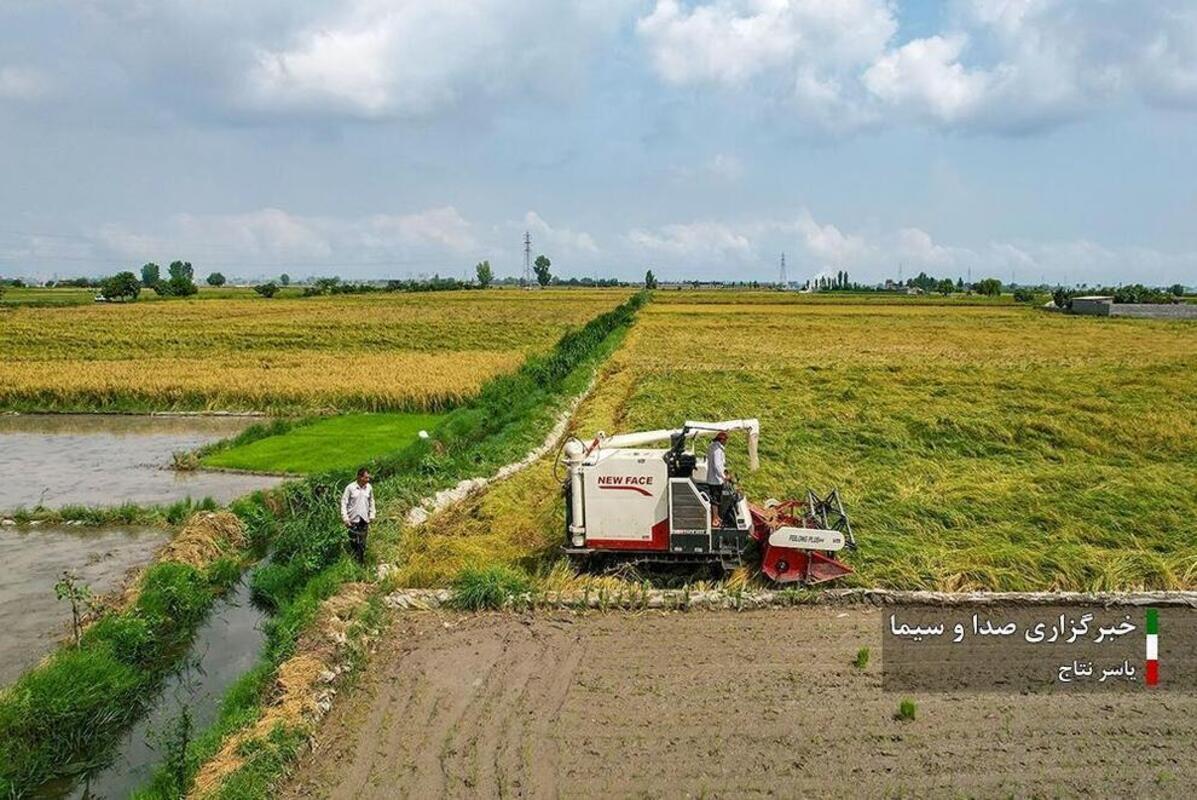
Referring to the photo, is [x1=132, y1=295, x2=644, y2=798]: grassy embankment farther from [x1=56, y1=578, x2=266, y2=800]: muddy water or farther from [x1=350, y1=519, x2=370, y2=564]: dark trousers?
[x1=56, y1=578, x2=266, y2=800]: muddy water

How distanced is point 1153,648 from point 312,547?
1026 centimetres

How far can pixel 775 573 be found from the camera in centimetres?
1059

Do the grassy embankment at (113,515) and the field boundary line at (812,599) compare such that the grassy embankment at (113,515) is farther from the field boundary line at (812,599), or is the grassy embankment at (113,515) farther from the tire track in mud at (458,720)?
the tire track in mud at (458,720)

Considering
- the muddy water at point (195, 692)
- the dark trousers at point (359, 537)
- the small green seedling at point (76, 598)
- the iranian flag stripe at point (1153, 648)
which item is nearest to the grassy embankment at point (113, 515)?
the muddy water at point (195, 692)

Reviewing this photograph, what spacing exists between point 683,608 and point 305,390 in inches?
814

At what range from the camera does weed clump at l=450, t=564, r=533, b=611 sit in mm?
10375

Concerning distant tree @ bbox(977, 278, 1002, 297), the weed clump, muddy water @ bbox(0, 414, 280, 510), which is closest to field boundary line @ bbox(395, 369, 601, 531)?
the weed clump

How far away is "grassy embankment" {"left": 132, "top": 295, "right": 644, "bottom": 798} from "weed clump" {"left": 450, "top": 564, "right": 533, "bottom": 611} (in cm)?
100

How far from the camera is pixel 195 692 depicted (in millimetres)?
9438

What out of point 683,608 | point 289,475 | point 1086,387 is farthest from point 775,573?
point 1086,387

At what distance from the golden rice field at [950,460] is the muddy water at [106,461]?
741 centimetres

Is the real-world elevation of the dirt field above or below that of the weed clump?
below

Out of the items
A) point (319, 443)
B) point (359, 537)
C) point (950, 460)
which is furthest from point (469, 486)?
point (950, 460)

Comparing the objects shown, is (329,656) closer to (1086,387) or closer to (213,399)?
(213,399)
